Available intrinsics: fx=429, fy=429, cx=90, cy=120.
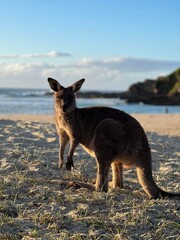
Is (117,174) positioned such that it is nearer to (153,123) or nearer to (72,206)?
(72,206)

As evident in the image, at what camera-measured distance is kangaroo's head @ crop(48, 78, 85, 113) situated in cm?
525

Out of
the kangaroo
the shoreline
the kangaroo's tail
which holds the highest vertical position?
the kangaroo

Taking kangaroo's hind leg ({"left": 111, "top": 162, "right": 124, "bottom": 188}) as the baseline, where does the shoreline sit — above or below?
below

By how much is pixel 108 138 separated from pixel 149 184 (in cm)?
69

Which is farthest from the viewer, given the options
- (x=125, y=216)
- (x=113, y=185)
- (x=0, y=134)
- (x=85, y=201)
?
(x=0, y=134)

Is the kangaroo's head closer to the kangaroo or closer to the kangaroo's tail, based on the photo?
the kangaroo

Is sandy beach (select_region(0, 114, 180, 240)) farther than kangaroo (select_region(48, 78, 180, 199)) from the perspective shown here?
No

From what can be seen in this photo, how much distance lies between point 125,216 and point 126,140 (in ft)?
3.28

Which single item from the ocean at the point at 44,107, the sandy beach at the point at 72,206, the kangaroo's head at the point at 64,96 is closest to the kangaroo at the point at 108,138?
the kangaroo's head at the point at 64,96

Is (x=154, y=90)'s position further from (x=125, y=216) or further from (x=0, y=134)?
(x=125, y=216)

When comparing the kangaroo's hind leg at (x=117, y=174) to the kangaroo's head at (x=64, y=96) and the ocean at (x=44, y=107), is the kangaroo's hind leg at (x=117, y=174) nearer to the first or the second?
the kangaroo's head at (x=64, y=96)

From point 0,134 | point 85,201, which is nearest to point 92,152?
point 85,201

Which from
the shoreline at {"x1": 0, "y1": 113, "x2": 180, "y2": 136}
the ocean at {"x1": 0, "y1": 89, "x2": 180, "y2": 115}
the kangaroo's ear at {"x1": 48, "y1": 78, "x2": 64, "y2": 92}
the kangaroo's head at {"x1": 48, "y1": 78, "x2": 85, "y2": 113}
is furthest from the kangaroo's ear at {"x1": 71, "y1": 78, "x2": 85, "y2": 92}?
the ocean at {"x1": 0, "y1": 89, "x2": 180, "y2": 115}

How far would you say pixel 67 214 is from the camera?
4078 mm
